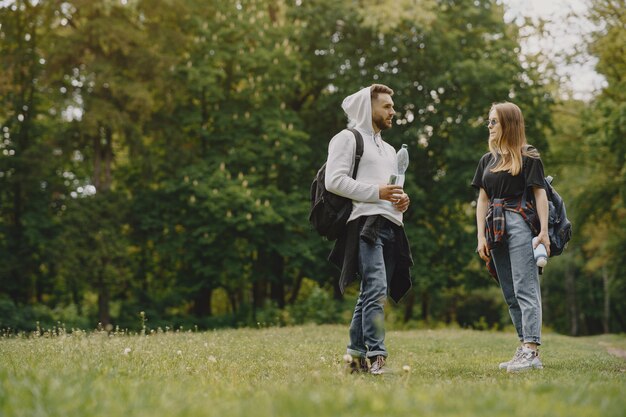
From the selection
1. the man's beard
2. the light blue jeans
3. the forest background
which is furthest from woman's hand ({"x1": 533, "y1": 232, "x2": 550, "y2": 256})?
the forest background

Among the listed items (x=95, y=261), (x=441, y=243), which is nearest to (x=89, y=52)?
(x=95, y=261)

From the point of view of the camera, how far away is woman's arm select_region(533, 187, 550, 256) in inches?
246

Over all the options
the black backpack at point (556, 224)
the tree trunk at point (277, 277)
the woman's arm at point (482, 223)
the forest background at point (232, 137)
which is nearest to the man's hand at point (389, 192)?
the woman's arm at point (482, 223)

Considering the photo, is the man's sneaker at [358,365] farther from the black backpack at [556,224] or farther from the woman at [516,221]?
the black backpack at [556,224]

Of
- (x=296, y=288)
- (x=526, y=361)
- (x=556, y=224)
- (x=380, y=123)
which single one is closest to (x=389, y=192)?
(x=380, y=123)

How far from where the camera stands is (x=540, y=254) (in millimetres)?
6152

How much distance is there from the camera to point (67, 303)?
80.7ft

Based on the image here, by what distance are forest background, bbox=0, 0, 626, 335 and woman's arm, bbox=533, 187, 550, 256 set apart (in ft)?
45.6

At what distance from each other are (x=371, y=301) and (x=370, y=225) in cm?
64

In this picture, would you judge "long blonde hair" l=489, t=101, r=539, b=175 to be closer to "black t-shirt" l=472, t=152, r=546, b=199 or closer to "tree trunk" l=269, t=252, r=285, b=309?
"black t-shirt" l=472, t=152, r=546, b=199

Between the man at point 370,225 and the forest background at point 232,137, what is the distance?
→ 1397 centimetres

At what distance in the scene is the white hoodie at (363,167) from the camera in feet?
19.1

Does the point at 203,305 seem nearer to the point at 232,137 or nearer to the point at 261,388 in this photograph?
the point at 232,137

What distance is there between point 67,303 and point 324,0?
1399 centimetres
